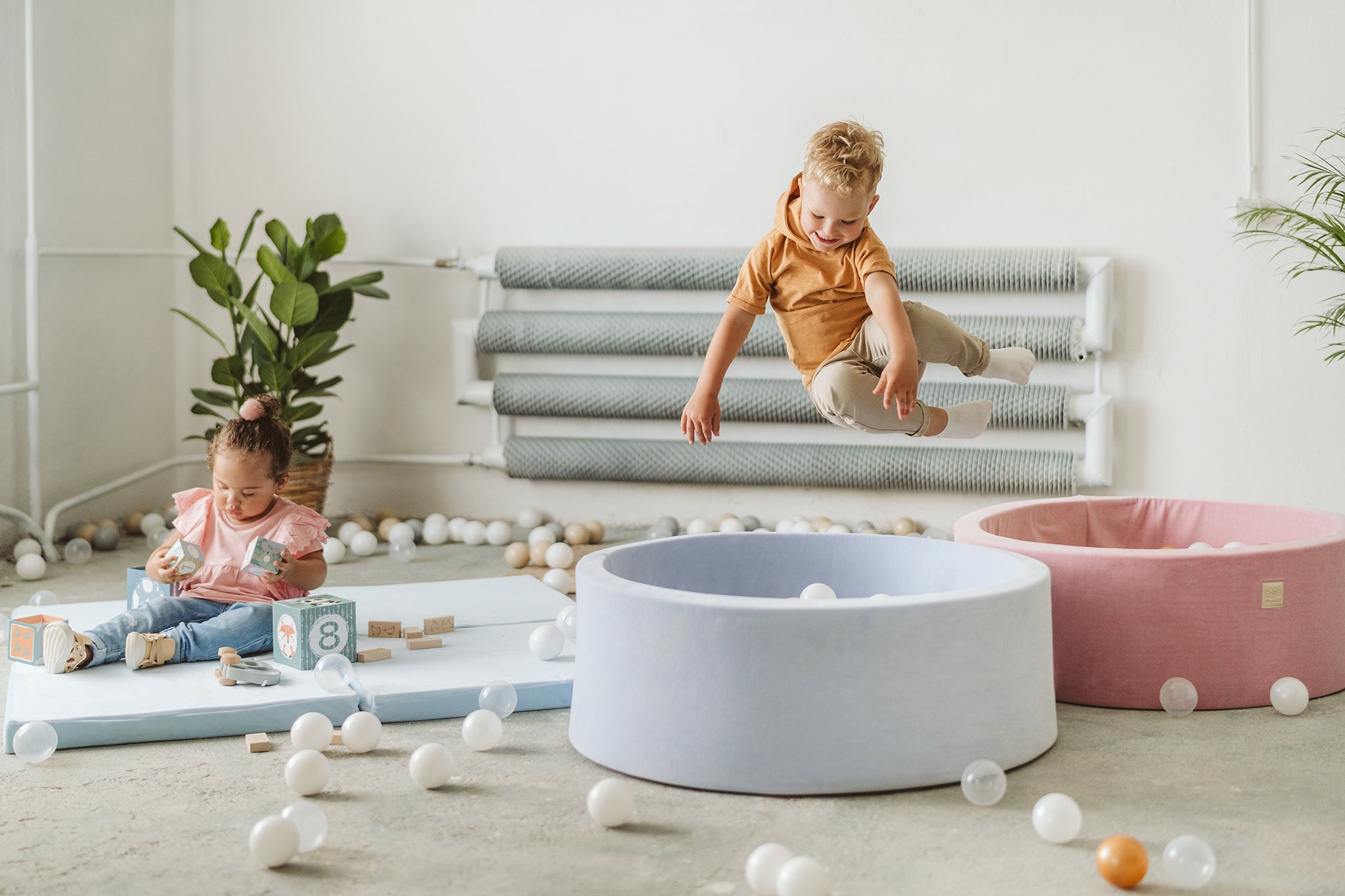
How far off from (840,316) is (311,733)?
50.9 inches

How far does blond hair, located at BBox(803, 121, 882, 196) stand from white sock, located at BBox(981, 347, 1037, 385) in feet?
1.81

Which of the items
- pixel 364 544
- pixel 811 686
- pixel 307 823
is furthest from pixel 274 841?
pixel 364 544

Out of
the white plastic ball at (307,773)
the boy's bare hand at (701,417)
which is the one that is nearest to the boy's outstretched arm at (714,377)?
the boy's bare hand at (701,417)

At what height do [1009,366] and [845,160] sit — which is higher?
[845,160]

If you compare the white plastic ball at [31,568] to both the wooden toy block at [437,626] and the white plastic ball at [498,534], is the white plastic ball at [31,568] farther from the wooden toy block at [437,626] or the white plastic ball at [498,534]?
the wooden toy block at [437,626]

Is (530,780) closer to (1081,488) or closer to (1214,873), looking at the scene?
(1214,873)

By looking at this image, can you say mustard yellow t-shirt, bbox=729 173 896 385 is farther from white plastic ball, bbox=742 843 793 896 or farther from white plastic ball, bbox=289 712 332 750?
white plastic ball, bbox=742 843 793 896

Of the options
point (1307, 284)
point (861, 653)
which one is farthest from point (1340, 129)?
point (861, 653)

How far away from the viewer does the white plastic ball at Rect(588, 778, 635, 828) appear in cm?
174

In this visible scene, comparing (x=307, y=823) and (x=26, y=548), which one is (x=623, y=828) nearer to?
(x=307, y=823)

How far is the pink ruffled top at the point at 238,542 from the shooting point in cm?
276

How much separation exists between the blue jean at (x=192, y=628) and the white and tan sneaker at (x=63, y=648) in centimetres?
3

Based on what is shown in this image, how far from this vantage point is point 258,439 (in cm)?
273

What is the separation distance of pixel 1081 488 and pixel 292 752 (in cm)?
300
